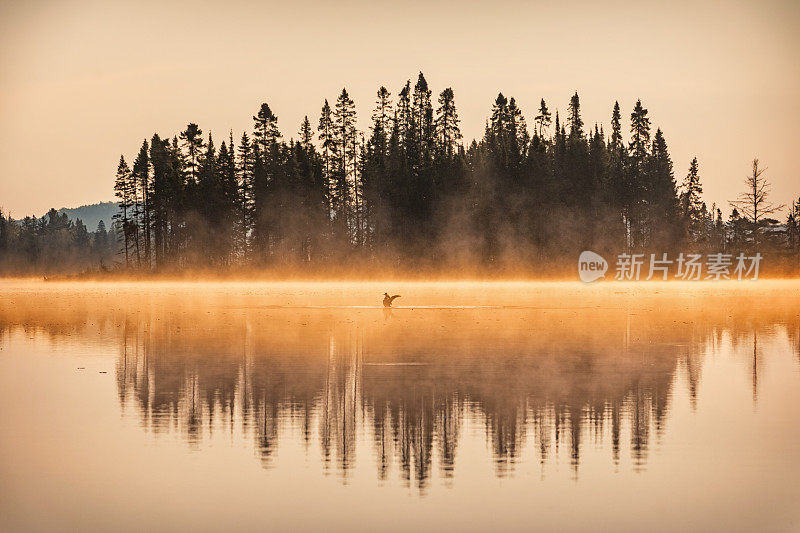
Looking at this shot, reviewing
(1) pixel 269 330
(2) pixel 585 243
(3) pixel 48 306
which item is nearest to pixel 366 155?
(2) pixel 585 243

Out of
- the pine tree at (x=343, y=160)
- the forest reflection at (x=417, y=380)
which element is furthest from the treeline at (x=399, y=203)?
the forest reflection at (x=417, y=380)

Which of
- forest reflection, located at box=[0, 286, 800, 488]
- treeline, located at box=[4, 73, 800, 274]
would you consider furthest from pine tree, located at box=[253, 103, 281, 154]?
forest reflection, located at box=[0, 286, 800, 488]

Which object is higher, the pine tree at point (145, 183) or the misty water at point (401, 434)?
the pine tree at point (145, 183)

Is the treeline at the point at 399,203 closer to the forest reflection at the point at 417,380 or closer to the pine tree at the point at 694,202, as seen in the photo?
the pine tree at the point at 694,202

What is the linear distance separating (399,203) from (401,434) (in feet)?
Result: 362

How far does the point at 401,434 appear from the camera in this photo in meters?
16.8

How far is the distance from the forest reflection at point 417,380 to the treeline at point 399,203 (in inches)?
3187

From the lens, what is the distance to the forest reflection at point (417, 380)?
16.5 meters

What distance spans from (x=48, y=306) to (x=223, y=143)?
71.4 m

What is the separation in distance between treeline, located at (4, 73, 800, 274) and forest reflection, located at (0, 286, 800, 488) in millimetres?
80958

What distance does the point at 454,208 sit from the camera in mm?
125875

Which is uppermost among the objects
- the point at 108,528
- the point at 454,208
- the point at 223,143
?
the point at 223,143

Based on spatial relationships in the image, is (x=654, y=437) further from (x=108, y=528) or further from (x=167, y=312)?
(x=167, y=312)

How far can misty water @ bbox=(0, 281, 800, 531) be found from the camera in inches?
505
